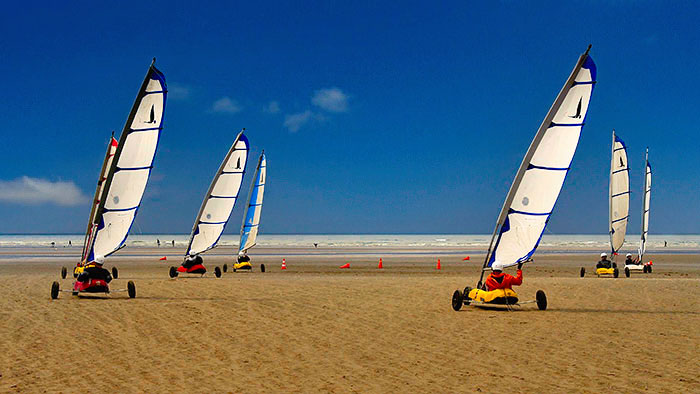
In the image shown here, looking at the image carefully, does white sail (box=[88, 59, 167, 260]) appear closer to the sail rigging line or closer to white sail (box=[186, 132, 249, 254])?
the sail rigging line

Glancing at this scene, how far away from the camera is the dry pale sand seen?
24.7 ft

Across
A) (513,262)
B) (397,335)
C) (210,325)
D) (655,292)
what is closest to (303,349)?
(397,335)

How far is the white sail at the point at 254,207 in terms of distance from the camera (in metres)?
34.1

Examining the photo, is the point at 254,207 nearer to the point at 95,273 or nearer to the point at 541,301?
the point at 95,273

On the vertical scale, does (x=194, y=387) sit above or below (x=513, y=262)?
below

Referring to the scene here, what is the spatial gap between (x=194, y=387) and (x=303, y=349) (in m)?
2.57

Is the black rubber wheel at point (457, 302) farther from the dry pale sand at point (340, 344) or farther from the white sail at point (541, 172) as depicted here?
the white sail at point (541, 172)

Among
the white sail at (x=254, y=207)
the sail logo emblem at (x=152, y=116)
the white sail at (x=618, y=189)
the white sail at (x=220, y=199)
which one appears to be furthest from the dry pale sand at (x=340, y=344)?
the white sail at (x=254, y=207)

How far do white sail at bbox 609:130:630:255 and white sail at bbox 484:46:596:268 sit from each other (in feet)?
54.8

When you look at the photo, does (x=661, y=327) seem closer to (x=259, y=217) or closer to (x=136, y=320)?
(x=136, y=320)

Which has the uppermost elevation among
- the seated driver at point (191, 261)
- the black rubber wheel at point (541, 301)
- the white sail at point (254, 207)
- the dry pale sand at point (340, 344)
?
the white sail at point (254, 207)

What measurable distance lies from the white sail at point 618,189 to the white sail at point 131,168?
21915mm

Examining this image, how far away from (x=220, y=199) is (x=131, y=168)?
39.0 feet

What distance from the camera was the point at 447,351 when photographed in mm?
9383
